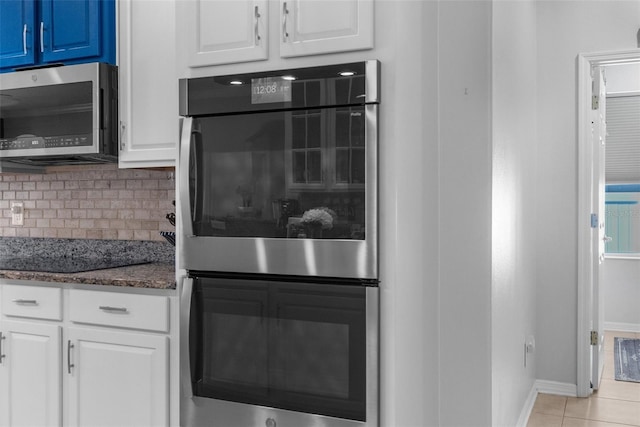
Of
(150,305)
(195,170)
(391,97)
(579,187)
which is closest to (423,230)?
(391,97)

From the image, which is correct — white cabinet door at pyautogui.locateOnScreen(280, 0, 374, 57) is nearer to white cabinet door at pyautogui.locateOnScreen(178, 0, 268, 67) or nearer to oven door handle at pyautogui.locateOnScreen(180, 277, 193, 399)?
white cabinet door at pyautogui.locateOnScreen(178, 0, 268, 67)

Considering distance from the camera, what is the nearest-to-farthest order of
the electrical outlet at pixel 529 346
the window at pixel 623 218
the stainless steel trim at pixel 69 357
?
the stainless steel trim at pixel 69 357 < the electrical outlet at pixel 529 346 < the window at pixel 623 218

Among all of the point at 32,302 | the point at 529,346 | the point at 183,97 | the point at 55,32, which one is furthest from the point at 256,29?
the point at 529,346

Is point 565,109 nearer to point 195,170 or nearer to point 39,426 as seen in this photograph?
point 195,170

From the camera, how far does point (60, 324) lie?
8.06ft

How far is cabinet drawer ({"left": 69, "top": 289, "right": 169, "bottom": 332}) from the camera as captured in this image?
2285 mm

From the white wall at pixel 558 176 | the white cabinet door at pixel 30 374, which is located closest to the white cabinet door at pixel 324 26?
the white cabinet door at pixel 30 374

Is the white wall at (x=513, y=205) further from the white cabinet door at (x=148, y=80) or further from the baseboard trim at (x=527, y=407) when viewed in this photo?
the white cabinet door at (x=148, y=80)

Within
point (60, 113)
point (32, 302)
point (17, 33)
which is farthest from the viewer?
point (17, 33)

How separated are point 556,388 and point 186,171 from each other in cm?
274

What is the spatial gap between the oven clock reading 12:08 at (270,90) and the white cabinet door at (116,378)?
3.49ft

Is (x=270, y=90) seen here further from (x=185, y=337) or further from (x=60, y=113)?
(x=60, y=113)

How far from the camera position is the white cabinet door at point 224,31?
6.87 feet

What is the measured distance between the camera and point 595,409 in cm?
323
